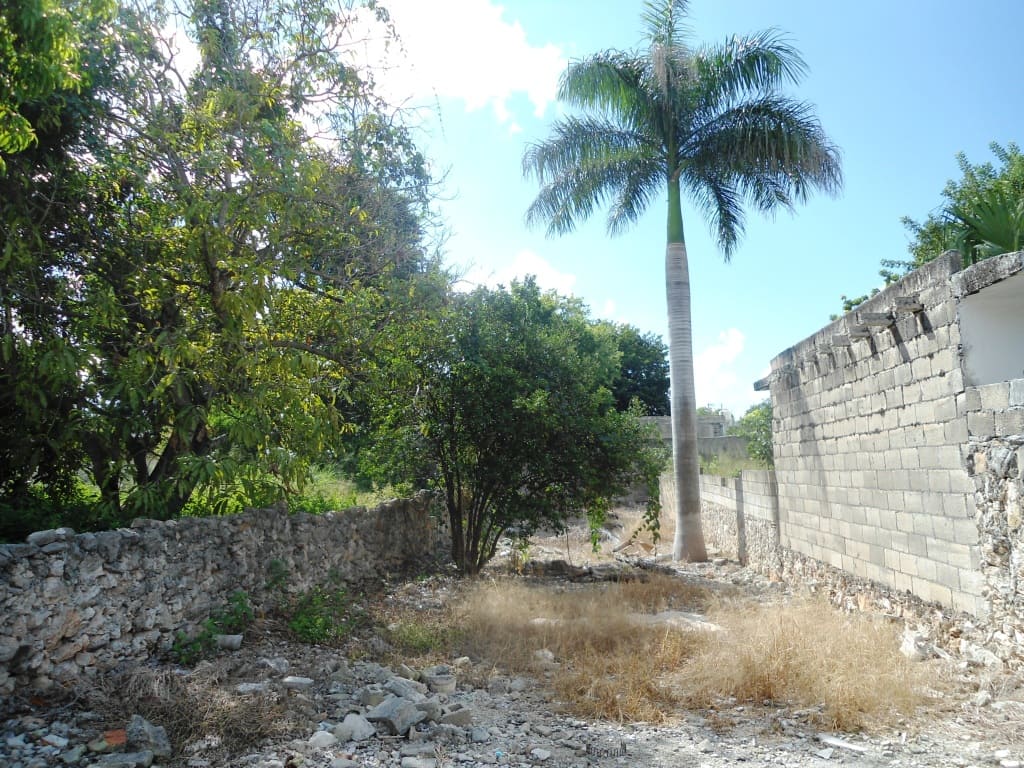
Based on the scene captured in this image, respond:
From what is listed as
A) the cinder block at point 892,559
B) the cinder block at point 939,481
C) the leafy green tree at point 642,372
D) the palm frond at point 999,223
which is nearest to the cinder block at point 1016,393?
the cinder block at point 939,481

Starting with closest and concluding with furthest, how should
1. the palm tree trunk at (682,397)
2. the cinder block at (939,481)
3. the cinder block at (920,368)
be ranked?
the cinder block at (939,481)
the cinder block at (920,368)
the palm tree trunk at (682,397)

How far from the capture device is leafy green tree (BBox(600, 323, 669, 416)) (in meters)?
33.7

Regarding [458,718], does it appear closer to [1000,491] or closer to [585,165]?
[1000,491]

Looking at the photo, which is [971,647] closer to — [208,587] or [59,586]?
[208,587]

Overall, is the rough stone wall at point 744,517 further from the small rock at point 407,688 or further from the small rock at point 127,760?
the small rock at point 127,760

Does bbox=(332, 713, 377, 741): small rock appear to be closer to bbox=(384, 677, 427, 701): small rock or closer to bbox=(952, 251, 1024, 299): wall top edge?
bbox=(384, 677, 427, 701): small rock

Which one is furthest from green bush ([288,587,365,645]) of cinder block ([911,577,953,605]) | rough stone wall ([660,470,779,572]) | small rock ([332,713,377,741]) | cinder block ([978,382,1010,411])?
rough stone wall ([660,470,779,572])

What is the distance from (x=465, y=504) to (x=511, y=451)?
4.70 feet

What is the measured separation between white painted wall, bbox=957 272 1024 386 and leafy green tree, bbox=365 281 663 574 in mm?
4982

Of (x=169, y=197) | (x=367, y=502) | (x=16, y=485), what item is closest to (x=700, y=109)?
(x=367, y=502)

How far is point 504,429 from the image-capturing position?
33.0 feet

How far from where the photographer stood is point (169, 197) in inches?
241

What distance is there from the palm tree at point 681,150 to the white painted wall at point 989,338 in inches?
291

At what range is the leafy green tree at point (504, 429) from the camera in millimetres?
9867
